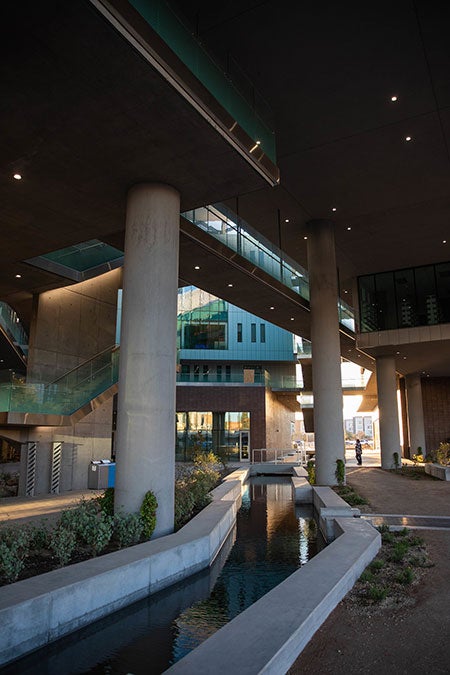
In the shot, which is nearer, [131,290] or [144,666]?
[144,666]

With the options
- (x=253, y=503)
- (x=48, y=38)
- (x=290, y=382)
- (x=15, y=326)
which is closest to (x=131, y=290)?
(x=48, y=38)

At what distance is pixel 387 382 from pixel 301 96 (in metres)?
19.9

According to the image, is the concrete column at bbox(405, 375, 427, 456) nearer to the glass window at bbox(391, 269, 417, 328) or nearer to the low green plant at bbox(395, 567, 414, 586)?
the glass window at bbox(391, 269, 417, 328)

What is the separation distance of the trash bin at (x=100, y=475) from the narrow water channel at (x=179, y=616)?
8.45m

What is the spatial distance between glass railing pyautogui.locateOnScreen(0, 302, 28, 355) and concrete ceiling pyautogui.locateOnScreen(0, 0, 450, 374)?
12.3 ft

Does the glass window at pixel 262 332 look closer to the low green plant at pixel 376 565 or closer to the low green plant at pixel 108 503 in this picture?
the low green plant at pixel 108 503

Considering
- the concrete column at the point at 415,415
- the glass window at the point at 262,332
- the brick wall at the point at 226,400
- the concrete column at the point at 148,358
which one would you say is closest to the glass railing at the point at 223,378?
the brick wall at the point at 226,400

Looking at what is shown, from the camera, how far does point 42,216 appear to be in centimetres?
1232

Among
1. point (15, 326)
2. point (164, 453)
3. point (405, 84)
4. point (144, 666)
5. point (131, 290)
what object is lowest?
point (144, 666)

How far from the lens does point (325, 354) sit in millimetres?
18734

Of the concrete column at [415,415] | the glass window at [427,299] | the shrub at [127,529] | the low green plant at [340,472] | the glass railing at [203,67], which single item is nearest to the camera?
the glass railing at [203,67]

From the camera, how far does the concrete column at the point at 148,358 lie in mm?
9609

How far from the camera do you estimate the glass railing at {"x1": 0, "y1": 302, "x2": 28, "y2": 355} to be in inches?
804

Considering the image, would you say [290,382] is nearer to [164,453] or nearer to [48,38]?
[164,453]
